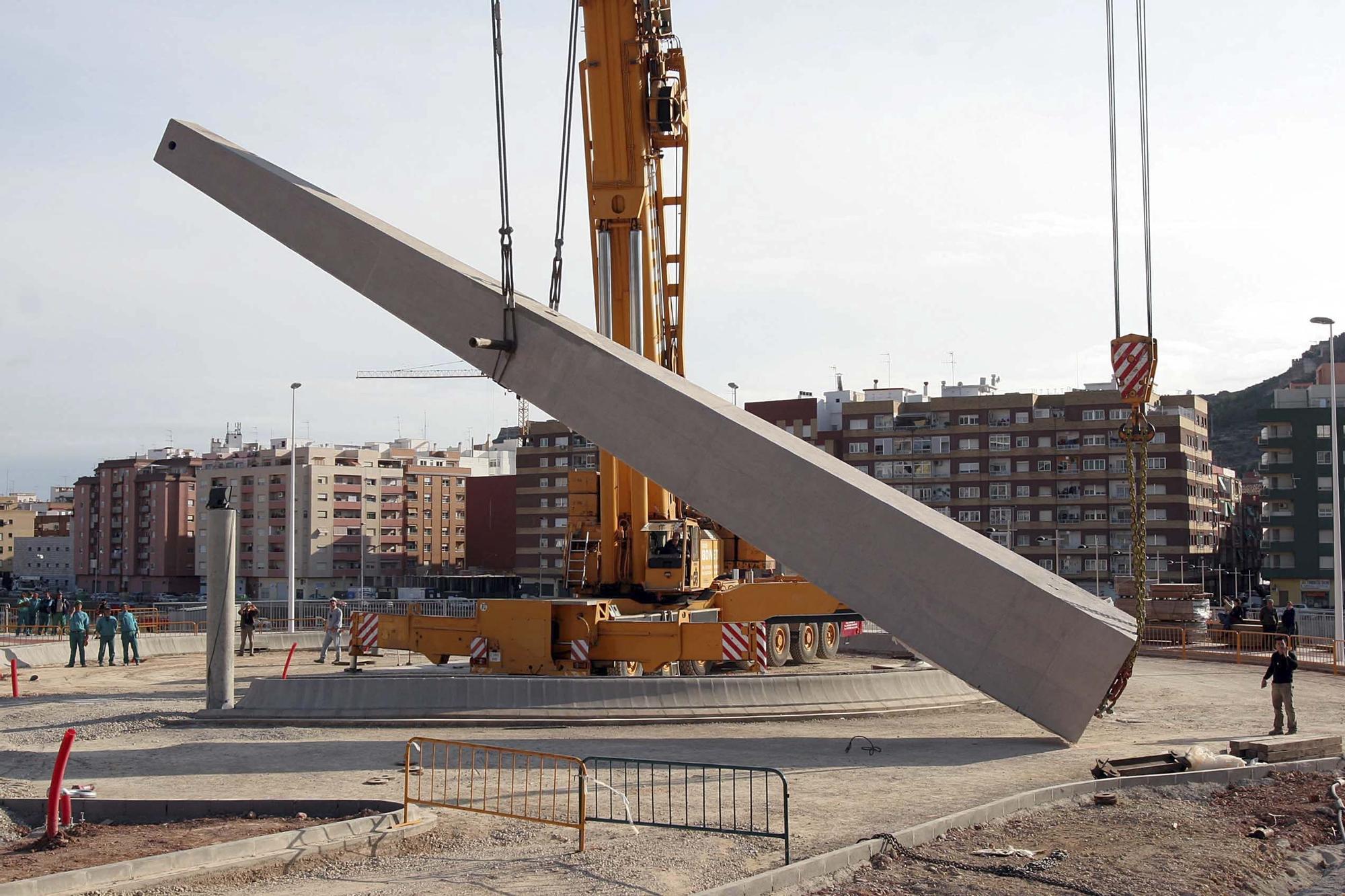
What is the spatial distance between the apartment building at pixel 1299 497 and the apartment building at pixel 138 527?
88.1 m

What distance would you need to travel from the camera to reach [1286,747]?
13875 mm

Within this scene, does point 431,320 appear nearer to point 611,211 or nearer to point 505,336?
point 505,336

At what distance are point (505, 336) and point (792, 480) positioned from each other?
175 inches

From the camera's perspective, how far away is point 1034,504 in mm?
75375

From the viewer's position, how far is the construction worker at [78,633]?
85.6 feet

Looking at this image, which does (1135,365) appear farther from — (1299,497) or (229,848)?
(1299,497)

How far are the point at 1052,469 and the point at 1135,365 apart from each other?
63.2 metres

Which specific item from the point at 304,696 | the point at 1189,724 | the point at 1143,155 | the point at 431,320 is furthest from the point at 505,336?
the point at 1189,724

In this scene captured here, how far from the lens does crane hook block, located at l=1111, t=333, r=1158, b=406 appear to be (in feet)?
48.1

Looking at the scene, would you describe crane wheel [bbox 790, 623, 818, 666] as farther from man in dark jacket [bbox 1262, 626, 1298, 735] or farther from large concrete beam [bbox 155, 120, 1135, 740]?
large concrete beam [bbox 155, 120, 1135, 740]

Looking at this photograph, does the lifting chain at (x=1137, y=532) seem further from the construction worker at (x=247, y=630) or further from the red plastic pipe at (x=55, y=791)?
the construction worker at (x=247, y=630)

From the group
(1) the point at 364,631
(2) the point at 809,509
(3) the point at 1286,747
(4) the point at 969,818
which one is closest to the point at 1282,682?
(3) the point at 1286,747

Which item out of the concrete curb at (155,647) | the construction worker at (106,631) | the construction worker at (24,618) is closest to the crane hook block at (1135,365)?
the concrete curb at (155,647)

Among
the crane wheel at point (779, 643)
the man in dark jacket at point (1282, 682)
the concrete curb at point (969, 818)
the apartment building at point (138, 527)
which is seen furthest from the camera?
the apartment building at point (138, 527)
